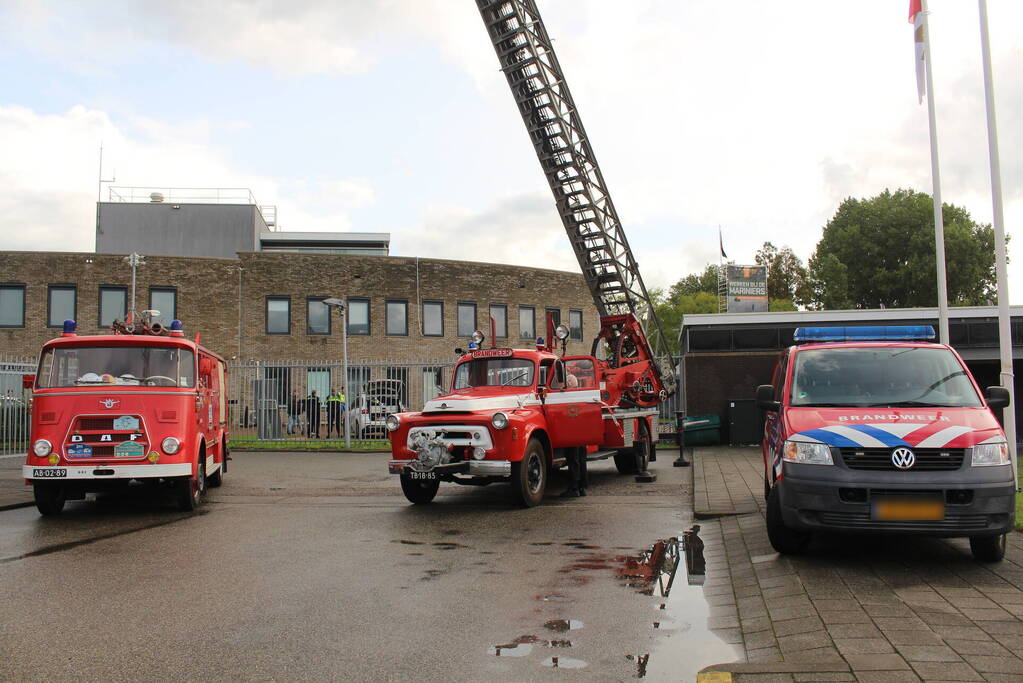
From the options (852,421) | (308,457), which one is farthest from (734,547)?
(308,457)

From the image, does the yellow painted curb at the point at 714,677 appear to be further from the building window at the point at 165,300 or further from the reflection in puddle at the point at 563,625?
the building window at the point at 165,300

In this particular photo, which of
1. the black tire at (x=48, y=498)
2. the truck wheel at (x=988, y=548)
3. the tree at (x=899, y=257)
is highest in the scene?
the tree at (x=899, y=257)

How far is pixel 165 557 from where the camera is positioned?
26.5 feet

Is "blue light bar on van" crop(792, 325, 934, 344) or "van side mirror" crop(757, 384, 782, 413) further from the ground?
"blue light bar on van" crop(792, 325, 934, 344)

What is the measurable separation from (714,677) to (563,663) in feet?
2.81

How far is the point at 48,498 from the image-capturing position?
35.1ft

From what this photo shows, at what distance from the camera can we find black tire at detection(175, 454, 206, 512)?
1111cm

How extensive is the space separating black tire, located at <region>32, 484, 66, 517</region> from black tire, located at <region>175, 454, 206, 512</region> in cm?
138

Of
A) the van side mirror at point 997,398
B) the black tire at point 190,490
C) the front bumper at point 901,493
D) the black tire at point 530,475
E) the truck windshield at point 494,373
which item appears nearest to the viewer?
the front bumper at point 901,493

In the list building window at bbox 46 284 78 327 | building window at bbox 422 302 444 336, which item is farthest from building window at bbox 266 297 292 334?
building window at bbox 46 284 78 327

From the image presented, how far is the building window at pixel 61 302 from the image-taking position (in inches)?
1303

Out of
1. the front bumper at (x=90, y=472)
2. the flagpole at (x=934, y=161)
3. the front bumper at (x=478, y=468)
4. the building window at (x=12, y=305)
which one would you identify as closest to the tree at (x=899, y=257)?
the flagpole at (x=934, y=161)

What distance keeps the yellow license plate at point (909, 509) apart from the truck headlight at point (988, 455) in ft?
1.53

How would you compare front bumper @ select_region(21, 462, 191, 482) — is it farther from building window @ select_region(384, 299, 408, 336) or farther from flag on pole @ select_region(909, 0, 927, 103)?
building window @ select_region(384, 299, 408, 336)
